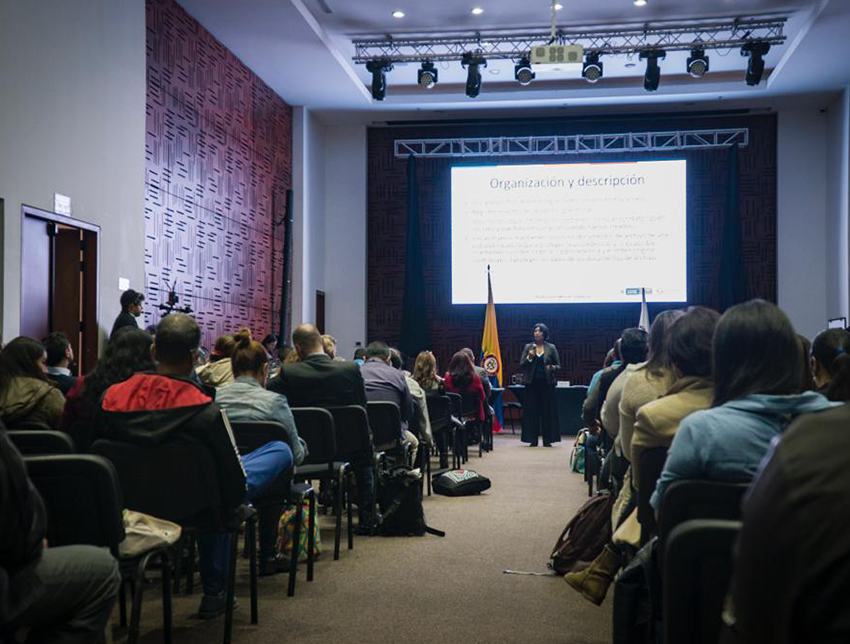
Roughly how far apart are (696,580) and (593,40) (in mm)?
10130

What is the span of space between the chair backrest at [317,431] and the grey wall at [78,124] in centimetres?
303

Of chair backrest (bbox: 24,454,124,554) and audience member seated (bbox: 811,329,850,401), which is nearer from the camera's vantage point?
chair backrest (bbox: 24,454,124,554)

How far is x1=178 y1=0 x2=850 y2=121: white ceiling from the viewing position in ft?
31.8

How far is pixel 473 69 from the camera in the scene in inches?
427

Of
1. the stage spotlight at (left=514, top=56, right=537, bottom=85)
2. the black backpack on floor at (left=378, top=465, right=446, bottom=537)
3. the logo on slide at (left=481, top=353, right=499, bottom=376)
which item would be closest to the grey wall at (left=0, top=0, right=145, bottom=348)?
the black backpack on floor at (left=378, top=465, right=446, bottom=537)

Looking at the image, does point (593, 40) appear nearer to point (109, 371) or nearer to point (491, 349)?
point (491, 349)

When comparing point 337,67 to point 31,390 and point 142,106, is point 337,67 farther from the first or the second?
point 31,390

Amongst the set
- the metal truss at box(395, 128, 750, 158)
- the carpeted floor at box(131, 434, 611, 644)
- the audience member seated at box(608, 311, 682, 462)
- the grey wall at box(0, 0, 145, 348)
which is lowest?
the carpeted floor at box(131, 434, 611, 644)

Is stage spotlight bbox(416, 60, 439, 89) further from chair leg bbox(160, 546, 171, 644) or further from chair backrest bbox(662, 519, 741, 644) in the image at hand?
chair backrest bbox(662, 519, 741, 644)

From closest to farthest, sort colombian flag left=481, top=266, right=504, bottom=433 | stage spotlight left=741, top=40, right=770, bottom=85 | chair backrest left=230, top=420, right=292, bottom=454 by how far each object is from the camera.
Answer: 1. chair backrest left=230, top=420, right=292, bottom=454
2. stage spotlight left=741, top=40, right=770, bottom=85
3. colombian flag left=481, top=266, right=504, bottom=433

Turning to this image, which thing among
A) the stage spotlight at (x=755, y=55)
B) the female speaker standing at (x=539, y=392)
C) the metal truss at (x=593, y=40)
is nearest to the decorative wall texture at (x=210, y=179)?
the metal truss at (x=593, y=40)

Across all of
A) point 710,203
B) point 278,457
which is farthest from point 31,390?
point 710,203

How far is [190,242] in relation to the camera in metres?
9.30

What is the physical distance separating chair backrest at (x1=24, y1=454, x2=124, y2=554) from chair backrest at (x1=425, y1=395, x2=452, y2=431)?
5388 millimetres
